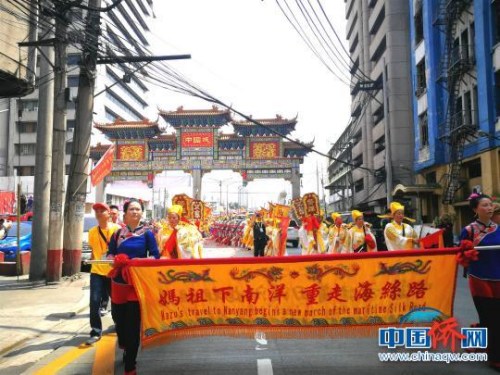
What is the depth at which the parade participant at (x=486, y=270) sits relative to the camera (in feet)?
12.4

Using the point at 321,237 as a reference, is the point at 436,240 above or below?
above

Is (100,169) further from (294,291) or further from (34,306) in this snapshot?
(294,291)

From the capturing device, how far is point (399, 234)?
23.0 feet

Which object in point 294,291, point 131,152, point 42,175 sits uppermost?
point 131,152

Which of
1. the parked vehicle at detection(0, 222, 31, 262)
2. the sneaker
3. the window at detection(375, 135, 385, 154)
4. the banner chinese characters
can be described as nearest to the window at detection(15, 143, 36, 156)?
the window at detection(375, 135, 385, 154)

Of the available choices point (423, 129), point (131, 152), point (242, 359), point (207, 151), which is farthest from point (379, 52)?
point (242, 359)

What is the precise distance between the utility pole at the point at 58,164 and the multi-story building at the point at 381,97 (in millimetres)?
14784

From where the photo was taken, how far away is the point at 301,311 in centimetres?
392

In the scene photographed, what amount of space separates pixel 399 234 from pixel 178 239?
3.62 metres

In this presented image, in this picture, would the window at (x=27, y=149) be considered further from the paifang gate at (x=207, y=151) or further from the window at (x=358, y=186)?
the window at (x=358, y=186)

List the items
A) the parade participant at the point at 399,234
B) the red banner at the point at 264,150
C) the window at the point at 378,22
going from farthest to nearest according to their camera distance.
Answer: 1. the red banner at the point at 264,150
2. the window at the point at 378,22
3. the parade participant at the point at 399,234


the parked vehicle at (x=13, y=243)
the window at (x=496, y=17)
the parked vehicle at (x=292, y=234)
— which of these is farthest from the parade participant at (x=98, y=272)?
the window at (x=496, y=17)

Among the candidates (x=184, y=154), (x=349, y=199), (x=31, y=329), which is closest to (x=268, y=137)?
(x=184, y=154)

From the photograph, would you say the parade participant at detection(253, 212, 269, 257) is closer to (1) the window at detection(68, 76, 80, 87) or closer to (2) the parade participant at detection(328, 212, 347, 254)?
(2) the parade participant at detection(328, 212, 347, 254)
